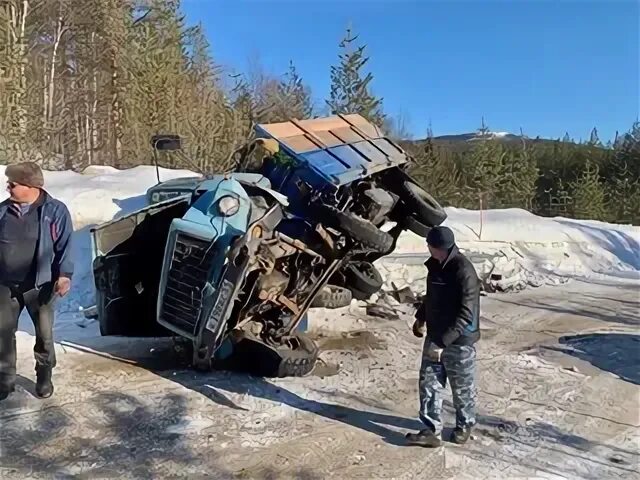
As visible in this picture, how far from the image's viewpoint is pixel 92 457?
4254mm

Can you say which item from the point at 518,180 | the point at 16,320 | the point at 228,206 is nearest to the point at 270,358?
the point at 228,206

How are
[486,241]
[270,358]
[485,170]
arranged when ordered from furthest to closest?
[485,170]
[486,241]
[270,358]

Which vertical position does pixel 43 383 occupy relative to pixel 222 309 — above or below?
below

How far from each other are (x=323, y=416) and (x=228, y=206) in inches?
70.5

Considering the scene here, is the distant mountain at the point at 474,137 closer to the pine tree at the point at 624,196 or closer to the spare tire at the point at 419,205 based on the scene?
the pine tree at the point at 624,196

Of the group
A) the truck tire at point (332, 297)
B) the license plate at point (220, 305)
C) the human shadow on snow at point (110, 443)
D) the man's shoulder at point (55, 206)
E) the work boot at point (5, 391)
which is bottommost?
the human shadow on snow at point (110, 443)

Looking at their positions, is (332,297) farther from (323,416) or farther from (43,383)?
(43,383)

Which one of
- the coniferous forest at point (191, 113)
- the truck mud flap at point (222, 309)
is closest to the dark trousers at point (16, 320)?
the truck mud flap at point (222, 309)

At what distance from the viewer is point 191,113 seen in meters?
22.4

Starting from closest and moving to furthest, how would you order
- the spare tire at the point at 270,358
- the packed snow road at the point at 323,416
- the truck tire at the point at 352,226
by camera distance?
the packed snow road at the point at 323,416, the spare tire at the point at 270,358, the truck tire at the point at 352,226

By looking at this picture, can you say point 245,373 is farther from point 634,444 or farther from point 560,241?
point 560,241

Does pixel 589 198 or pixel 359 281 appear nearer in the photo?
pixel 359 281

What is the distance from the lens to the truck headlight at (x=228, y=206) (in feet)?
17.9

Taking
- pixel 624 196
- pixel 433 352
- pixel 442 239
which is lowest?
pixel 433 352
